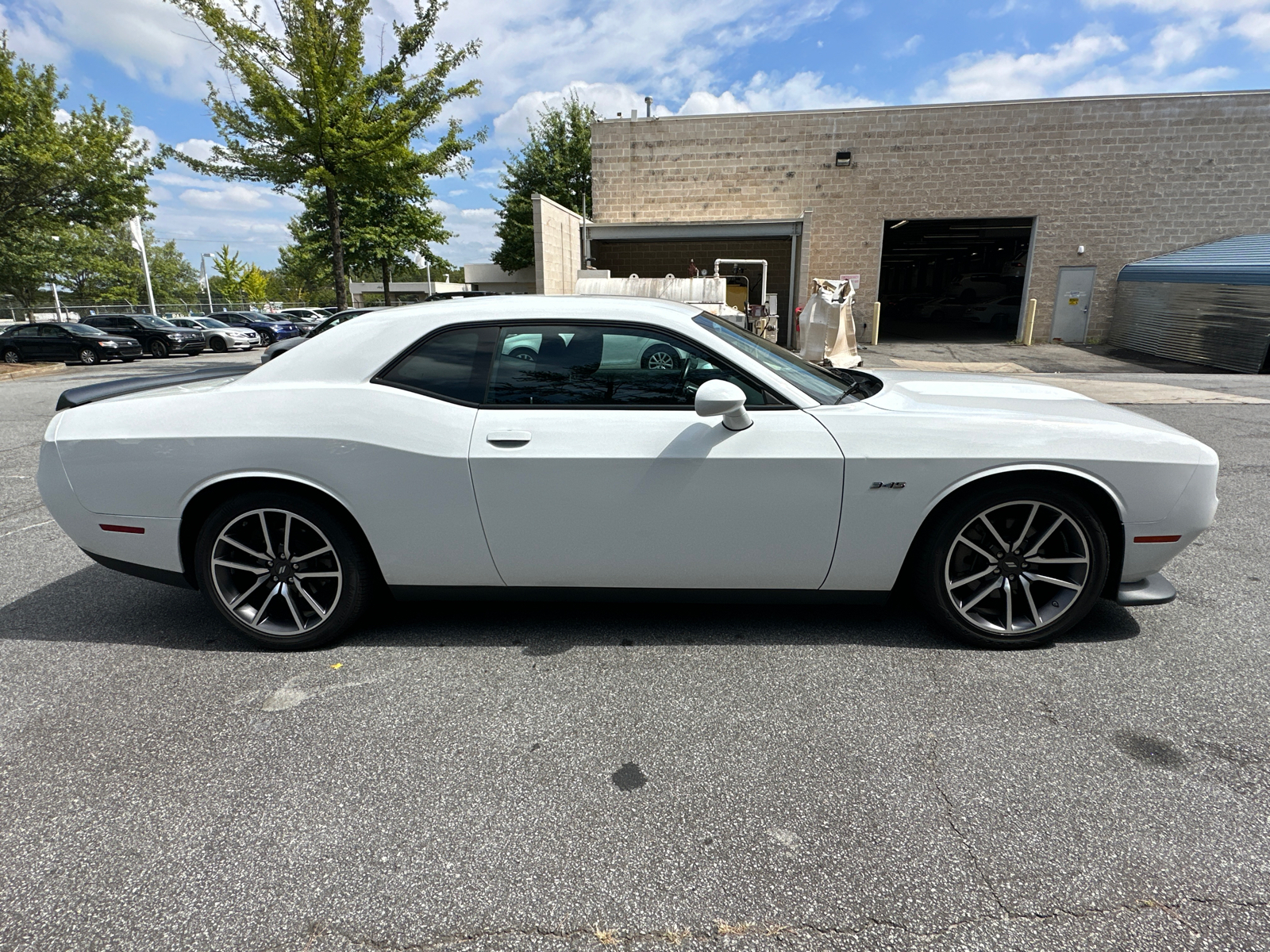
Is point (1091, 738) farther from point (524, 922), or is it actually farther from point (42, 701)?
point (42, 701)

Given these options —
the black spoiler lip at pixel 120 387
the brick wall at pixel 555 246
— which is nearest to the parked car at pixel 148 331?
the brick wall at pixel 555 246

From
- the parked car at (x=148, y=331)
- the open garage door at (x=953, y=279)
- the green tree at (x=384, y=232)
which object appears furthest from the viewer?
the green tree at (x=384, y=232)

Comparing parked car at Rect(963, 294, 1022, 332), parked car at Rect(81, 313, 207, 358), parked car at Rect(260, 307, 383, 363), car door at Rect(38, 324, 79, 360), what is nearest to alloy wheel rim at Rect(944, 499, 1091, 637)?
parked car at Rect(260, 307, 383, 363)

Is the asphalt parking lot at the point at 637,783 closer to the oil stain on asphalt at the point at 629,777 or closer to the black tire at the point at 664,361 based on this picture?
the oil stain on asphalt at the point at 629,777

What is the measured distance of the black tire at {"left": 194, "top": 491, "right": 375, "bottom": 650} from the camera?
2932 mm

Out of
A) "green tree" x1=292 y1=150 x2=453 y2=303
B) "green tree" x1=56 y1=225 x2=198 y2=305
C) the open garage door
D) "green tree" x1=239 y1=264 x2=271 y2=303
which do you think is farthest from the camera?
"green tree" x1=239 y1=264 x2=271 y2=303

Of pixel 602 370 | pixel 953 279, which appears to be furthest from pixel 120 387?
pixel 953 279

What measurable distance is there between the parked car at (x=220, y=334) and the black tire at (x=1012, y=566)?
89.6 feet

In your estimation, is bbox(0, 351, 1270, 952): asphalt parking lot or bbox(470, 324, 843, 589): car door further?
bbox(470, 324, 843, 589): car door

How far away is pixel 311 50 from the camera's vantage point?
43.6 feet

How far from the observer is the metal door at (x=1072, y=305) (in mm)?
20250

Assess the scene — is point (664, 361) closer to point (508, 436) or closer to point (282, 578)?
point (508, 436)

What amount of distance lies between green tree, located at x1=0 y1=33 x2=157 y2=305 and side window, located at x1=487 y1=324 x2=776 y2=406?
21906 millimetres

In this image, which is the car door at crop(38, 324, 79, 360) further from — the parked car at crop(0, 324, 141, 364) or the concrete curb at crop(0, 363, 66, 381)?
the concrete curb at crop(0, 363, 66, 381)
